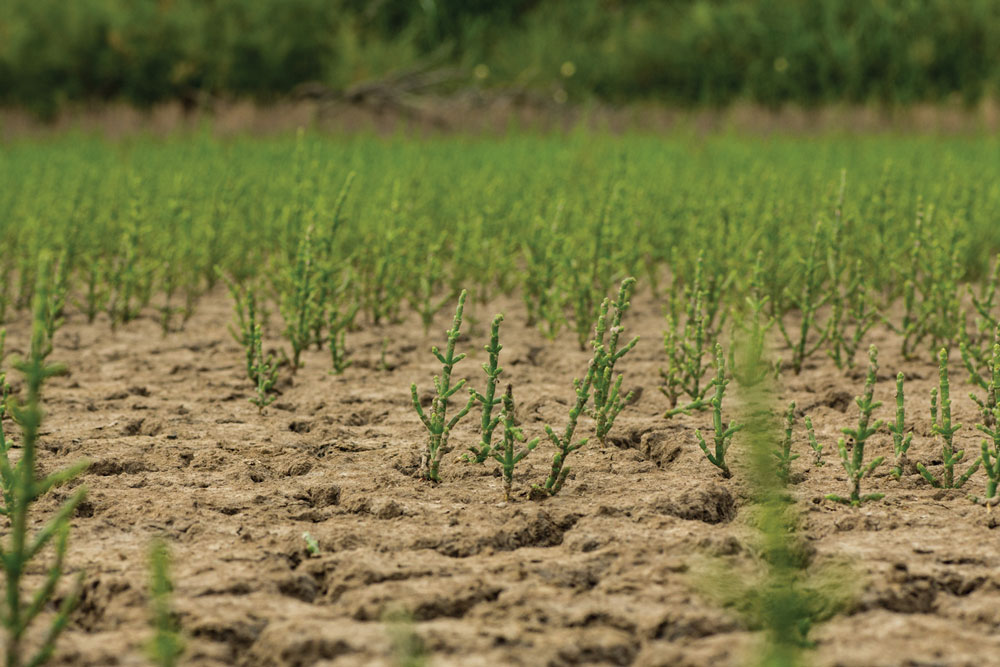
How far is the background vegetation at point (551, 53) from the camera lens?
37.6 feet

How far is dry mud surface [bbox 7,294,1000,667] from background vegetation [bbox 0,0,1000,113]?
857 centimetres

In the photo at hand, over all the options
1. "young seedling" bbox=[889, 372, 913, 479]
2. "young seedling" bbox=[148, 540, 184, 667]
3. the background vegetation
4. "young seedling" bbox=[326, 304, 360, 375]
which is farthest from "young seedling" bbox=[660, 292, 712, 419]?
the background vegetation

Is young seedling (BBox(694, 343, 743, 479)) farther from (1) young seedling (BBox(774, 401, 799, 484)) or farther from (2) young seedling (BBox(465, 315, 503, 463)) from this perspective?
(2) young seedling (BBox(465, 315, 503, 463))

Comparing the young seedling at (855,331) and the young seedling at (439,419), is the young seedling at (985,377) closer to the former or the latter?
the young seedling at (855,331)

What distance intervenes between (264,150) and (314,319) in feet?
15.8

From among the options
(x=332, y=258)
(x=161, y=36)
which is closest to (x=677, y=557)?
(x=332, y=258)

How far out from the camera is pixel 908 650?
155 cm

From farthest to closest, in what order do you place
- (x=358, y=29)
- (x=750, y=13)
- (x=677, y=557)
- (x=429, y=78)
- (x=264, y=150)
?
(x=358, y=29)
(x=750, y=13)
(x=429, y=78)
(x=264, y=150)
(x=677, y=557)

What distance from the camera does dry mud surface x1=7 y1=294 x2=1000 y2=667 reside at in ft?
5.25

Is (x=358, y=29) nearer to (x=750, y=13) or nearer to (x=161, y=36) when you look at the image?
(x=161, y=36)

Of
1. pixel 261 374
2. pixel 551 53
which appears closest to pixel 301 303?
pixel 261 374

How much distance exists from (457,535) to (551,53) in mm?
11708

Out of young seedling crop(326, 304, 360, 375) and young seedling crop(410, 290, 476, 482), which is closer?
young seedling crop(410, 290, 476, 482)

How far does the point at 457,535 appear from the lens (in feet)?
6.59
